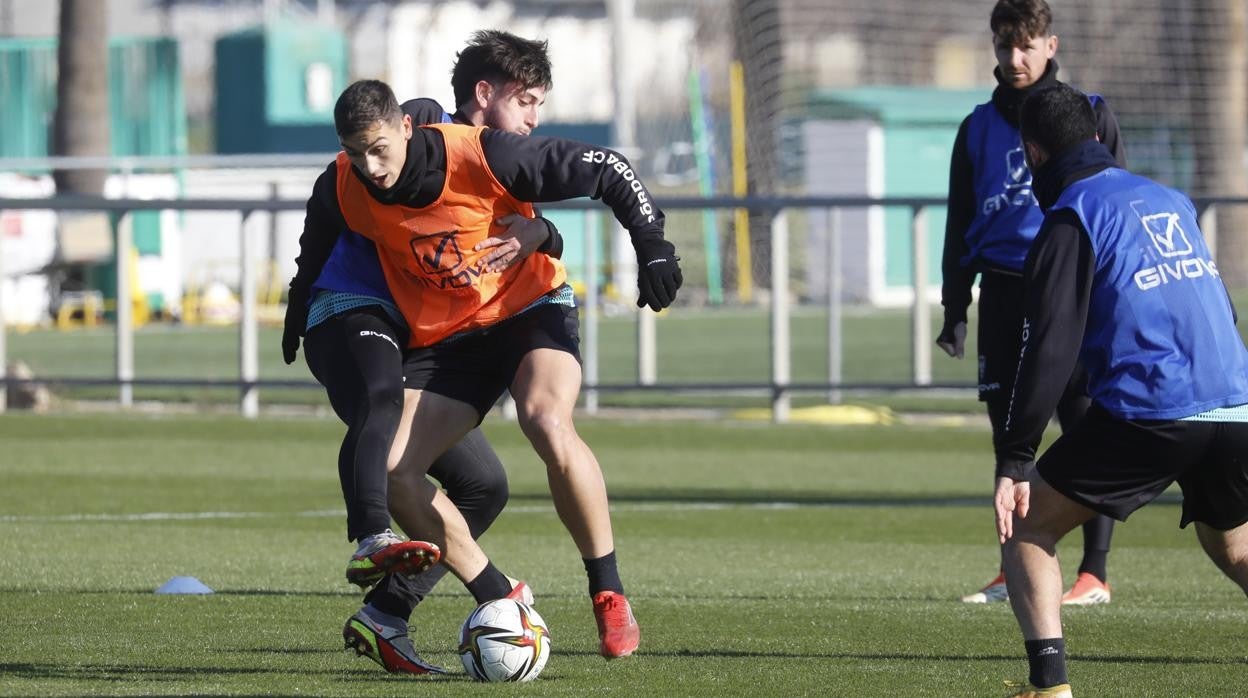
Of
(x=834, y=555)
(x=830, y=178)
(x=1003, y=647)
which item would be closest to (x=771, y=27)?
(x=830, y=178)

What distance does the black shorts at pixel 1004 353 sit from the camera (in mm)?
7453

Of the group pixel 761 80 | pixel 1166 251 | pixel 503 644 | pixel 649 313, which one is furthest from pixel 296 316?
pixel 761 80

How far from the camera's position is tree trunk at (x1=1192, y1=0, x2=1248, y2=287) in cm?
2397

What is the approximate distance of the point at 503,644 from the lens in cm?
577

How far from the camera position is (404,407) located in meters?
6.07

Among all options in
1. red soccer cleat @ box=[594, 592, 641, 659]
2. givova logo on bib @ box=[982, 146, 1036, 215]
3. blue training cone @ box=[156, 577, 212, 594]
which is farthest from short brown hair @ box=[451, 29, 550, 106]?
blue training cone @ box=[156, 577, 212, 594]

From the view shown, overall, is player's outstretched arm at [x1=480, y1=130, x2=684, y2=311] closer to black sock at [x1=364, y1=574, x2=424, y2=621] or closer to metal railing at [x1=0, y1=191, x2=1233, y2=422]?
black sock at [x1=364, y1=574, x2=424, y2=621]

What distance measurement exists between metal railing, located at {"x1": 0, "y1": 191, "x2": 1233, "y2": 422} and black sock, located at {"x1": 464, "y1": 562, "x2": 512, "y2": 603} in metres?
7.84

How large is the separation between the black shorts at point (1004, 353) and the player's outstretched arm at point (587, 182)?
187 centimetres

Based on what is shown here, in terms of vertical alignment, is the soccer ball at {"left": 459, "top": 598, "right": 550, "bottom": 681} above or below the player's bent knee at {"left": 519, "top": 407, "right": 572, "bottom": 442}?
below

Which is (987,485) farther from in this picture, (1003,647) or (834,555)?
(1003,647)

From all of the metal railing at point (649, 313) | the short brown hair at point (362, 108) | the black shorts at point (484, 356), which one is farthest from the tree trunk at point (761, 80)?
the short brown hair at point (362, 108)

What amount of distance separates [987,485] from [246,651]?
669 centimetres

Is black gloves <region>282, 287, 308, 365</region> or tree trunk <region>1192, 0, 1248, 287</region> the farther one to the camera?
tree trunk <region>1192, 0, 1248, 287</region>
